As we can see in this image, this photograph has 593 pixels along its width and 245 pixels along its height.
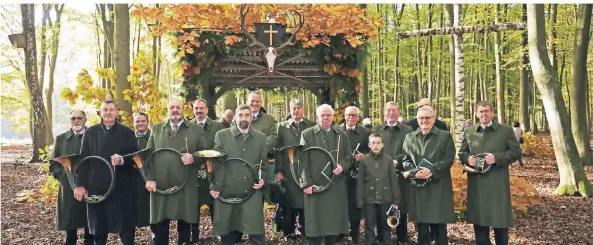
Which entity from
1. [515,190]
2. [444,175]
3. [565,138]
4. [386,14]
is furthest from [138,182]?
[386,14]

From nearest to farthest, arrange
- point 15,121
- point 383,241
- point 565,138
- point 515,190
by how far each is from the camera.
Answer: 1. point 383,241
2. point 515,190
3. point 565,138
4. point 15,121

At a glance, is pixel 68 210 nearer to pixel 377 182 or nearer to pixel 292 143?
pixel 292 143

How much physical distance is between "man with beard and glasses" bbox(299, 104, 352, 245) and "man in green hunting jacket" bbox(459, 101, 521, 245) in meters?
1.52

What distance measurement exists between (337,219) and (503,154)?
215cm

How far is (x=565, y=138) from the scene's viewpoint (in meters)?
10.4

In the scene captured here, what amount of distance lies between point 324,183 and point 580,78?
12.3 meters

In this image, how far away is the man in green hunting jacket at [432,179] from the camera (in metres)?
5.82

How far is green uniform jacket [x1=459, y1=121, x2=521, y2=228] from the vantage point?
5.75 m

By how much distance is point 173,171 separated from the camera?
231 inches

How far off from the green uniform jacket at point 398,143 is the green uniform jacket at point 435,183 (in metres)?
0.57

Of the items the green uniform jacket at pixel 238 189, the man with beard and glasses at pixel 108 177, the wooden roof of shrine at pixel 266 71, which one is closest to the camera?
the green uniform jacket at pixel 238 189

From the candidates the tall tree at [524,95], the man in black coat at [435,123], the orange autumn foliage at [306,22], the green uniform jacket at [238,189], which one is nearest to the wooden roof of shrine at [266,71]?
the orange autumn foliage at [306,22]

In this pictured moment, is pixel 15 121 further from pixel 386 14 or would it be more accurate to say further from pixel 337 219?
pixel 337 219

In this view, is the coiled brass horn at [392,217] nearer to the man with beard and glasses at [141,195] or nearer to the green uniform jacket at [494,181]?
the green uniform jacket at [494,181]
